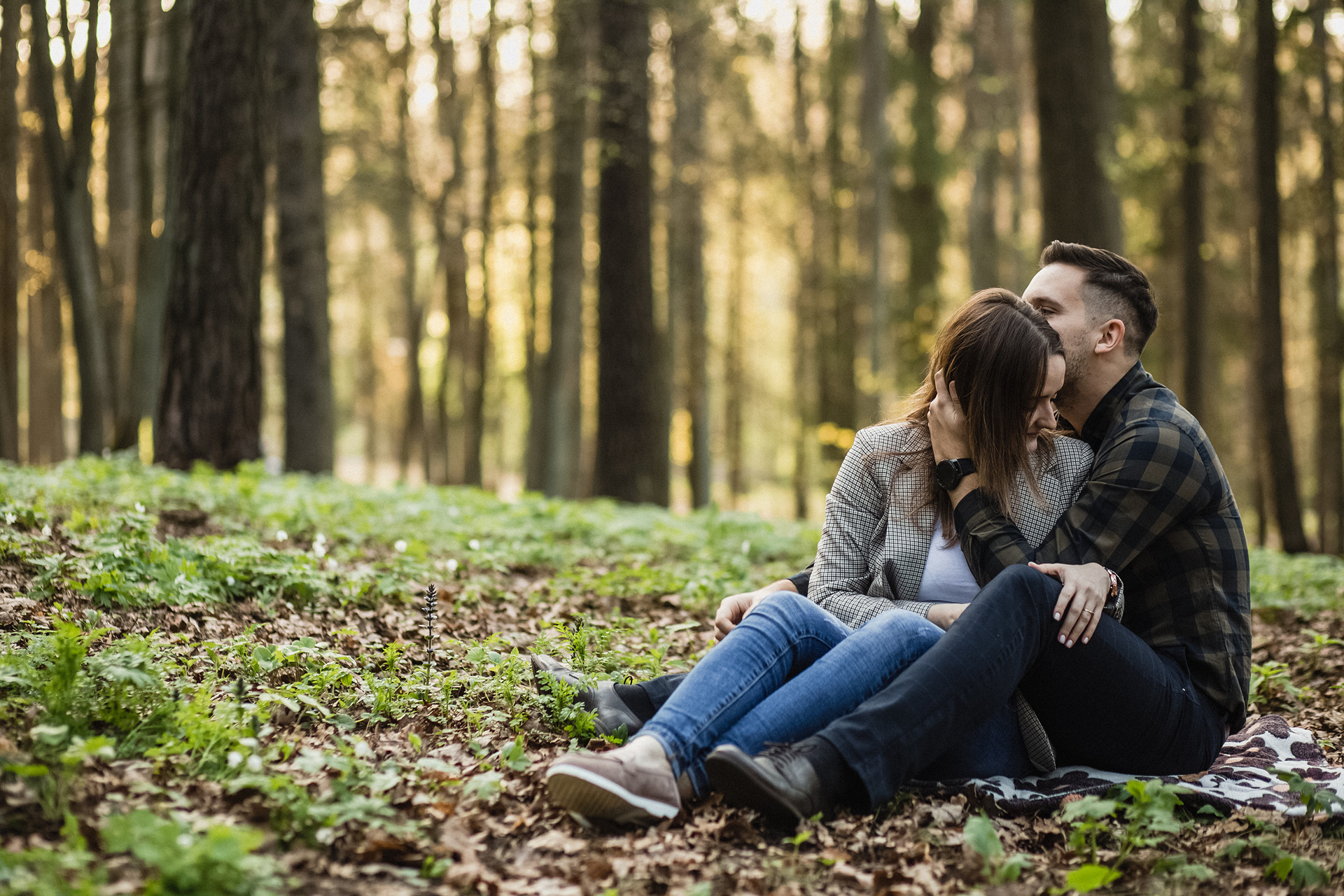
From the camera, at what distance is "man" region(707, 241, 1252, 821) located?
8.91 ft

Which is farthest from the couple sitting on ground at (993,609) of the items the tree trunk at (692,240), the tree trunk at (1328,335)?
the tree trunk at (1328,335)

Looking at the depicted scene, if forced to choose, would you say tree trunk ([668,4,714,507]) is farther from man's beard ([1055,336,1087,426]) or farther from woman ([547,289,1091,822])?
woman ([547,289,1091,822])

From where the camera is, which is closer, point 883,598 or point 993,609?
point 993,609

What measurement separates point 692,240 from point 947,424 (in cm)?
1442

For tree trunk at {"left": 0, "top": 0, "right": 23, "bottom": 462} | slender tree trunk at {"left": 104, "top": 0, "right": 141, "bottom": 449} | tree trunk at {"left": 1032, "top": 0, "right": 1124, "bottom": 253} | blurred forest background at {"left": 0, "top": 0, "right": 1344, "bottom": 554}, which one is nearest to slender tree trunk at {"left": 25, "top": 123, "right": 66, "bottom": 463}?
blurred forest background at {"left": 0, "top": 0, "right": 1344, "bottom": 554}

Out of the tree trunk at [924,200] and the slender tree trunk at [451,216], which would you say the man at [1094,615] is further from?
the slender tree trunk at [451,216]

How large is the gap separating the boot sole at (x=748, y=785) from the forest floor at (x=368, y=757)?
0.30ft

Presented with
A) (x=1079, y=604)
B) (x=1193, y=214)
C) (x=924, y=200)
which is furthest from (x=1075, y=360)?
(x=924, y=200)

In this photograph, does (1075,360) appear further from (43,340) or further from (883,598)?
(43,340)

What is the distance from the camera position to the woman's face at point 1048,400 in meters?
3.18

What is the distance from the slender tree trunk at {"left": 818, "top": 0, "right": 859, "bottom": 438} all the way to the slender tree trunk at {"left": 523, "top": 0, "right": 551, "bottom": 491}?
5787 millimetres

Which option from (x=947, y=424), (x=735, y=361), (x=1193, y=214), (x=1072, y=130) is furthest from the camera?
(x=735, y=361)

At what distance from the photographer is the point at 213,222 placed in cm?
774

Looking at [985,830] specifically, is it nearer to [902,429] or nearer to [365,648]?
[902,429]
